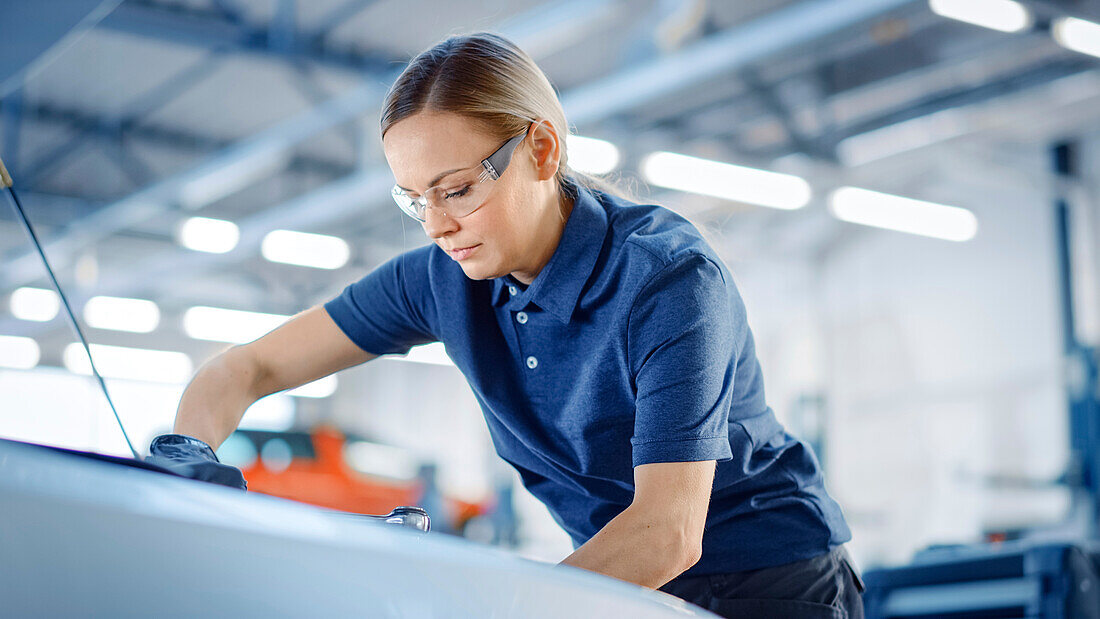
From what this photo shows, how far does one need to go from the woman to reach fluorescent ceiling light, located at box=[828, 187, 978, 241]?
6251 mm

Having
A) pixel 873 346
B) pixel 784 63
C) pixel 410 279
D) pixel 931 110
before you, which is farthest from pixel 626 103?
pixel 873 346

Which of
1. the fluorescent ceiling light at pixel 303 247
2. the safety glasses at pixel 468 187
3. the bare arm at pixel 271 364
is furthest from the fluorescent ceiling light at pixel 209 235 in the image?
the safety glasses at pixel 468 187

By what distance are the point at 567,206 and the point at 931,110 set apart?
744 cm

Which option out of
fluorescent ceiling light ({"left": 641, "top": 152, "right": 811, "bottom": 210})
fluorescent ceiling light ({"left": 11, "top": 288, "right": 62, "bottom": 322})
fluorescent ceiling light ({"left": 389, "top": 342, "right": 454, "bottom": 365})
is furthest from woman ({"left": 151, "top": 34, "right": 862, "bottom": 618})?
fluorescent ceiling light ({"left": 389, "top": 342, "right": 454, "bottom": 365})

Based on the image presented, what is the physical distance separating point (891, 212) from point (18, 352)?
10814mm

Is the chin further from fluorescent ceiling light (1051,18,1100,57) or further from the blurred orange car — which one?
the blurred orange car

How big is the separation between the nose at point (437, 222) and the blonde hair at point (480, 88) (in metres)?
0.11

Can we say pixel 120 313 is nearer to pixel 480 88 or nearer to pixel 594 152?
pixel 594 152

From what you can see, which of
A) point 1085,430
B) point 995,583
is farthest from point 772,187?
point 995,583

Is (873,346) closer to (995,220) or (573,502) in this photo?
(995,220)

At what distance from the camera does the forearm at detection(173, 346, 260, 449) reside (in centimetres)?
130

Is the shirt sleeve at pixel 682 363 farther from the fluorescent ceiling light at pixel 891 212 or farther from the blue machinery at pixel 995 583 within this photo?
the fluorescent ceiling light at pixel 891 212

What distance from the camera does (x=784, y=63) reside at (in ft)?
26.2

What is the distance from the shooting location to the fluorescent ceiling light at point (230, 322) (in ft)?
38.3
